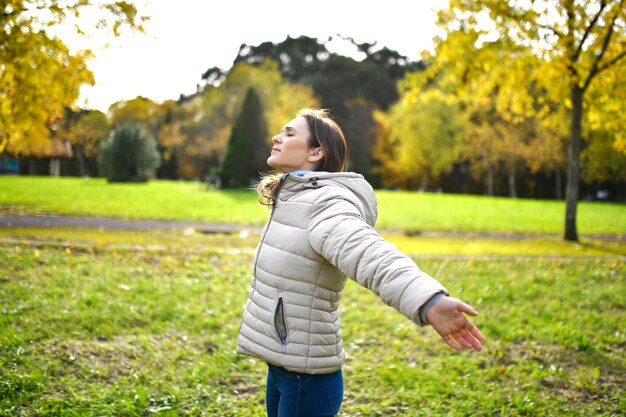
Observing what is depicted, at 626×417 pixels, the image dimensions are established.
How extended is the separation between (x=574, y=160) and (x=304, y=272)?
423 inches

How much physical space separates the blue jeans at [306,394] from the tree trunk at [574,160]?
1004 centimetres

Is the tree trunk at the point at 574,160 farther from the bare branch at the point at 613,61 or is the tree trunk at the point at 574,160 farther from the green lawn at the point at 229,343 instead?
the green lawn at the point at 229,343

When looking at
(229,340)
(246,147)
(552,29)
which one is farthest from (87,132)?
(229,340)

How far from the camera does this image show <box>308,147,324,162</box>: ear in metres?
2.29

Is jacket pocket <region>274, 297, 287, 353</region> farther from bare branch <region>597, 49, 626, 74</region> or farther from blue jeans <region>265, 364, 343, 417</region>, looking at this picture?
bare branch <region>597, 49, 626, 74</region>

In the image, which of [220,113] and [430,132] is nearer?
[430,132]

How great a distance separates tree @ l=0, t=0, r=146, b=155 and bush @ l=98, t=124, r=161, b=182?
73.9 feet

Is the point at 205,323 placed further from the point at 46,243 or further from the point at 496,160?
the point at 496,160

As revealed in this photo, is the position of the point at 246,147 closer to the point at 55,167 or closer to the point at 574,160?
the point at 55,167

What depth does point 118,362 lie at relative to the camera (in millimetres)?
4027

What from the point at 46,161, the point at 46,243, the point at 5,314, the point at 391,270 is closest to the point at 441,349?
the point at 391,270

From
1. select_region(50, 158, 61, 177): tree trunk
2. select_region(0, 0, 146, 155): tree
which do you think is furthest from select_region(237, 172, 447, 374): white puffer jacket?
select_region(50, 158, 61, 177): tree trunk

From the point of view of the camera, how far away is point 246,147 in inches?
1237

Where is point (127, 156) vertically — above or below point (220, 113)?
below
